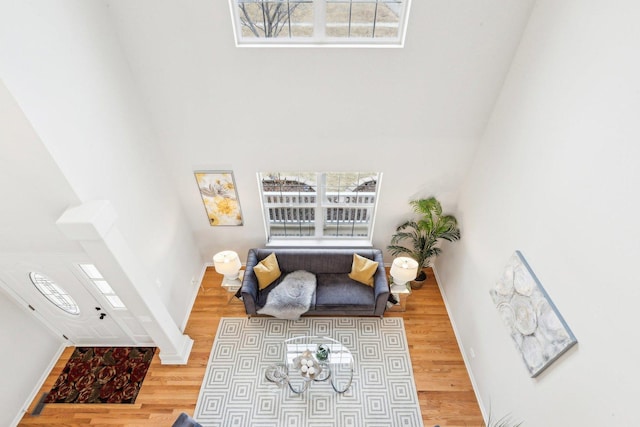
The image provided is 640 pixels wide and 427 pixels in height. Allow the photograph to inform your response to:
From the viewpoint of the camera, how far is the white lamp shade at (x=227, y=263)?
4.93 m

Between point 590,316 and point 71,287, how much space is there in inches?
204

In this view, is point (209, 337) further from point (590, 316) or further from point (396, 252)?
point (590, 316)

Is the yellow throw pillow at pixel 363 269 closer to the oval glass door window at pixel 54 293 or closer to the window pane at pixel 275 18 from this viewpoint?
the window pane at pixel 275 18

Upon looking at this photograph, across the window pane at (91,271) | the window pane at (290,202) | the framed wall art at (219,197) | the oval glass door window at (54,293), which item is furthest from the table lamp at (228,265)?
the oval glass door window at (54,293)

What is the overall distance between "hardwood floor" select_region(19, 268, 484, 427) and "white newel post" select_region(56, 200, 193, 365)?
0.30 meters

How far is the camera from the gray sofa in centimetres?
490

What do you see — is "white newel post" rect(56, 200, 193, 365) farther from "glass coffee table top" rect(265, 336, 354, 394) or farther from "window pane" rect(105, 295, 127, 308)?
"glass coffee table top" rect(265, 336, 354, 394)

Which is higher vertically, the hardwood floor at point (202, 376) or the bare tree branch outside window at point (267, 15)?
the bare tree branch outside window at point (267, 15)

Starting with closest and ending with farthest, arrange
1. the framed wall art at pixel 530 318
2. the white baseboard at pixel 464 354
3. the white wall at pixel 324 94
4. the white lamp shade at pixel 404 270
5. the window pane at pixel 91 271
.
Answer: the framed wall art at pixel 530 318, the white wall at pixel 324 94, the window pane at pixel 91 271, the white baseboard at pixel 464 354, the white lamp shade at pixel 404 270

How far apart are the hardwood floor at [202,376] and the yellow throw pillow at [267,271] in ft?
2.09

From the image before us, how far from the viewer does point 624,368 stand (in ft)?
7.08

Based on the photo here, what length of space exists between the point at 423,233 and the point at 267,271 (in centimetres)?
267

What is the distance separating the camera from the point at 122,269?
3264 mm

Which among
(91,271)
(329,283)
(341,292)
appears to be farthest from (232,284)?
(91,271)
